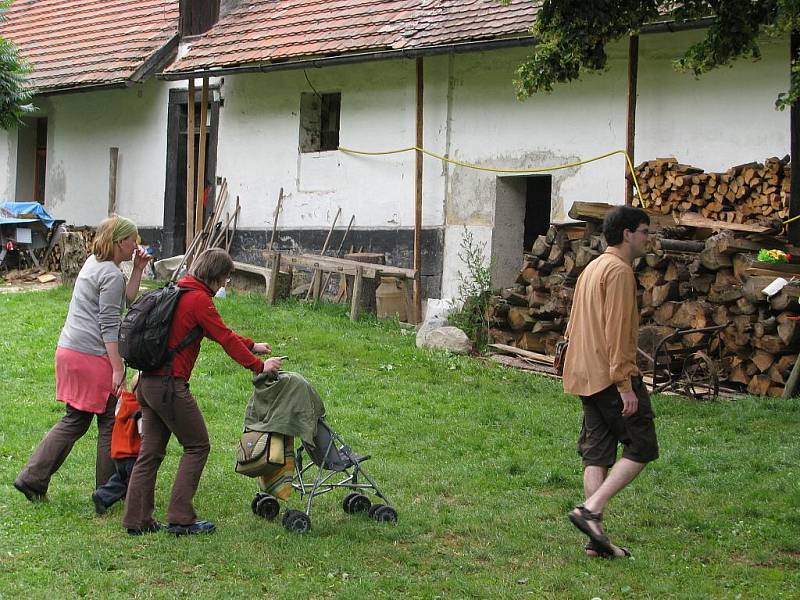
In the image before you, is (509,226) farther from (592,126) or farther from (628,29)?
(628,29)

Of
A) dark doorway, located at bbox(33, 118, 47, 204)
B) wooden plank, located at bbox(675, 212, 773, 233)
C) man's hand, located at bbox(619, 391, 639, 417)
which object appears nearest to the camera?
man's hand, located at bbox(619, 391, 639, 417)

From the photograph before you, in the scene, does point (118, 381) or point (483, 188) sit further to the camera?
point (483, 188)

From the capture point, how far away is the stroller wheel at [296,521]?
21.7 ft

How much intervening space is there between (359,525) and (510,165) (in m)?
8.95

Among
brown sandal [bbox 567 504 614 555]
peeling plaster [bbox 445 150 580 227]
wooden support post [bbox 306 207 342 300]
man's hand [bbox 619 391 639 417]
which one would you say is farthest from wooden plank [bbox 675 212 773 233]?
brown sandal [bbox 567 504 614 555]

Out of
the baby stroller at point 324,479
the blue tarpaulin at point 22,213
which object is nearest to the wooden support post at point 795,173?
the baby stroller at point 324,479

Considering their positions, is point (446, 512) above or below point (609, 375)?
below

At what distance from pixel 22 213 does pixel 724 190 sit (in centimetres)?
1235

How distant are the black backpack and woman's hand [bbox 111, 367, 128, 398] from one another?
64cm

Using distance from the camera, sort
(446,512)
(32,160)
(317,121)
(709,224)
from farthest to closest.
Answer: (32,160), (317,121), (709,224), (446,512)

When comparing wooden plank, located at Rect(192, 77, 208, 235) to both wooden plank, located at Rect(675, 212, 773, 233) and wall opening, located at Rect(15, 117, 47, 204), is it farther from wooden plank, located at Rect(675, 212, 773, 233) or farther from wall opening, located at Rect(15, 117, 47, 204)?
wooden plank, located at Rect(675, 212, 773, 233)

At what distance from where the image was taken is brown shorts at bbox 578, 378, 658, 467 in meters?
6.06

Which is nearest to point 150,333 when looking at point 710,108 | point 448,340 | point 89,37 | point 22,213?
point 448,340

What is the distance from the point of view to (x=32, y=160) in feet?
76.7
